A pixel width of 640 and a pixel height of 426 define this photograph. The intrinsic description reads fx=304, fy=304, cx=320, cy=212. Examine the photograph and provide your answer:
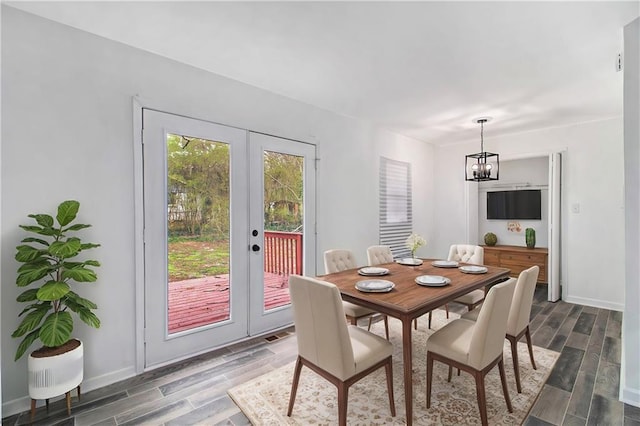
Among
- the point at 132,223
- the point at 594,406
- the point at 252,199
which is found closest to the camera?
the point at 594,406

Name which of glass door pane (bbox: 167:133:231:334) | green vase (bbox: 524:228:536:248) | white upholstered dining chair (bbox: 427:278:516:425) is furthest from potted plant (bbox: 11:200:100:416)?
green vase (bbox: 524:228:536:248)

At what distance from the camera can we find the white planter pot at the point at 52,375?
184 cm

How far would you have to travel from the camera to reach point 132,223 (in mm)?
2438

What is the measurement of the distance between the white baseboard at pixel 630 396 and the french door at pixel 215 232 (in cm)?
279

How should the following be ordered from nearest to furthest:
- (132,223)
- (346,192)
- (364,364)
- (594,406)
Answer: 1. (364,364)
2. (594,406)
3. (132,223)
4. (346,192)

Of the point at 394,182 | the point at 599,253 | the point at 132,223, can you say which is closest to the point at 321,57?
the point at 132,223

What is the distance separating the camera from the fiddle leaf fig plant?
1809 mm

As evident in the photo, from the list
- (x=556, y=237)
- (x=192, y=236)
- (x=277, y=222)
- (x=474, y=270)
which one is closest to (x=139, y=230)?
(x=192, y=236)

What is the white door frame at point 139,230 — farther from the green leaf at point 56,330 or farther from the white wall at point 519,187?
the white wall at point 519,187

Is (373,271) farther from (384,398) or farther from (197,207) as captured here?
(197,207)

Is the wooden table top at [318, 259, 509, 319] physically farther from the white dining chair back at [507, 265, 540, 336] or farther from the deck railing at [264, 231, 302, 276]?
the deck railing at [264, 231, 302, 276]

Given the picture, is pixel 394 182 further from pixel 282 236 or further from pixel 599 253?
pixel 599 253

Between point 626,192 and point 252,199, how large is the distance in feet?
9.90

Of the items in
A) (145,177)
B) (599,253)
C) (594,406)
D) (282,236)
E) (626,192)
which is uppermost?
(145,177)
